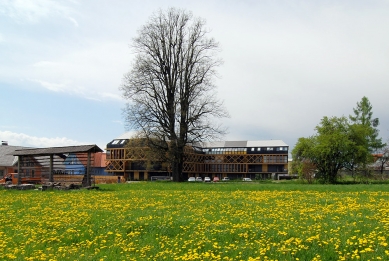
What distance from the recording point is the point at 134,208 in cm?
1515

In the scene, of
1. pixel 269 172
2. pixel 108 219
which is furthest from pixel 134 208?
pixel 269 172

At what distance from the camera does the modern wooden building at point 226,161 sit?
286 feet

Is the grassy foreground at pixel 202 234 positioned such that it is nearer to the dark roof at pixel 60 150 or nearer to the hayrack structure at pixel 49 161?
the dark roof at pixel 60 150

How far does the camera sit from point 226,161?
9444 centimetres

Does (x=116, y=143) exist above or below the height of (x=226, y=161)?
above

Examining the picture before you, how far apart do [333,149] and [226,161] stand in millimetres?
49397

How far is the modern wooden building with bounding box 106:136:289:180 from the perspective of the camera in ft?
286

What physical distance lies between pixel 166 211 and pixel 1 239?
571 centimetres

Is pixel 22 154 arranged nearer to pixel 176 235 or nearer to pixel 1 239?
pixel 1 239

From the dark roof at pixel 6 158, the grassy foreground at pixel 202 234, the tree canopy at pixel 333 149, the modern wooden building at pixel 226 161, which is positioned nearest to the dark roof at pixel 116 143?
the modern wooden building at pixel 226 161

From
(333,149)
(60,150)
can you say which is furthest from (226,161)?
(60,150)

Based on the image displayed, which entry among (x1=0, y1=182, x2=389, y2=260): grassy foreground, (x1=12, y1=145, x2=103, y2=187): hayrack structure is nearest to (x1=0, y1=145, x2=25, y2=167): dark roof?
(x1=12, y1=145, x2=103, y2=187): hayrack structure

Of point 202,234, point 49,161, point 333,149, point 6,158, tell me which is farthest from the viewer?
point 6,158

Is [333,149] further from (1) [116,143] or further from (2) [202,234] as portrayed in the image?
(1) [116,143]
